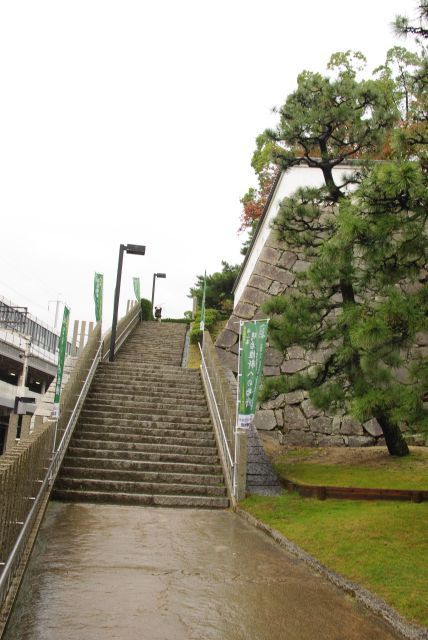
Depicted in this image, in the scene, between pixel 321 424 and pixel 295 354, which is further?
pixel 295 354

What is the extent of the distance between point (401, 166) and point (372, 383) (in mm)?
3627

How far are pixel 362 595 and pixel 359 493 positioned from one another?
3.51 meters

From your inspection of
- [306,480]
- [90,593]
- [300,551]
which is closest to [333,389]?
[306,480]

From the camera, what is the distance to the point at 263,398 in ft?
27.1

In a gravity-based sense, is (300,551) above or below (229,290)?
below

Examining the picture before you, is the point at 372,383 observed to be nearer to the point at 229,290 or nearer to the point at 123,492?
the point at 123,492

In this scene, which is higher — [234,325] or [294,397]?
[234,325]

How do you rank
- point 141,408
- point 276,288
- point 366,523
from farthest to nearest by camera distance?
point 276,288
point 141,408
point 366,523

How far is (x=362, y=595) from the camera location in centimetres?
384

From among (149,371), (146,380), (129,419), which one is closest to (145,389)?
(146,380)

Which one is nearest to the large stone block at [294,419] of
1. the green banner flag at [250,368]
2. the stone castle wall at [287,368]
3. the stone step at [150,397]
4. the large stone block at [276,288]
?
the stone castle wall at [287,368]

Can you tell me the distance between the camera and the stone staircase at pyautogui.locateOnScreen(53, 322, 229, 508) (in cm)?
777

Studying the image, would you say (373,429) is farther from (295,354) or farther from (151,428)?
(151,428)

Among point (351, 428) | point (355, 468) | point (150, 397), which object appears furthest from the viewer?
point (351, 428)
